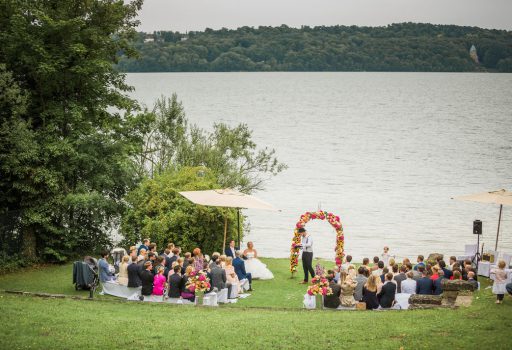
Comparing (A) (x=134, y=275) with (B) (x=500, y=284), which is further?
(A) (x=134, y=275)

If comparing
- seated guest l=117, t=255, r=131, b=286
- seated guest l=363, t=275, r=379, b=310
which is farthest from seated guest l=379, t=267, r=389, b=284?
seated guest l=117, t=255, r=131, b=286

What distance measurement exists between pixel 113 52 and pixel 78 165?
226 inches

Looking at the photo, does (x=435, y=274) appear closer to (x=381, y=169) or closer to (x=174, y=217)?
(x=174, y=217)

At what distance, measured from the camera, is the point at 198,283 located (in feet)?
62.4

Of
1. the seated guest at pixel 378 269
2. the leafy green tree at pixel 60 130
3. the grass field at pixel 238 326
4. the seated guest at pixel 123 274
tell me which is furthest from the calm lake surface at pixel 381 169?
the grass field at pixel 238 326

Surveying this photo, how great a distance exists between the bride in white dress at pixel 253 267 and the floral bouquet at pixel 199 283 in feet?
15.5

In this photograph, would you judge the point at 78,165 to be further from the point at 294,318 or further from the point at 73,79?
the point at 294,318

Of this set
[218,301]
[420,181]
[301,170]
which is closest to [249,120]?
[301,170]

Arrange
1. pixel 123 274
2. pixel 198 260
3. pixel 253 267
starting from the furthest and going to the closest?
pixel 253 267
pixel 198 260
pixel 123 274

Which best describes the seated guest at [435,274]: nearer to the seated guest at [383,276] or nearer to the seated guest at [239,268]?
the seated guest at [383,276]

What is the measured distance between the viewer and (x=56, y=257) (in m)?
26.9

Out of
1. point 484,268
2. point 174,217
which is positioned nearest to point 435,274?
point 484,268

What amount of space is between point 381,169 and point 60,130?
63.4 m

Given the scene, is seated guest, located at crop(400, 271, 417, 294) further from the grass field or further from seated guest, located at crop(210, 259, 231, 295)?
→ seated guest, located at crop(210, 259, 231, 295)
